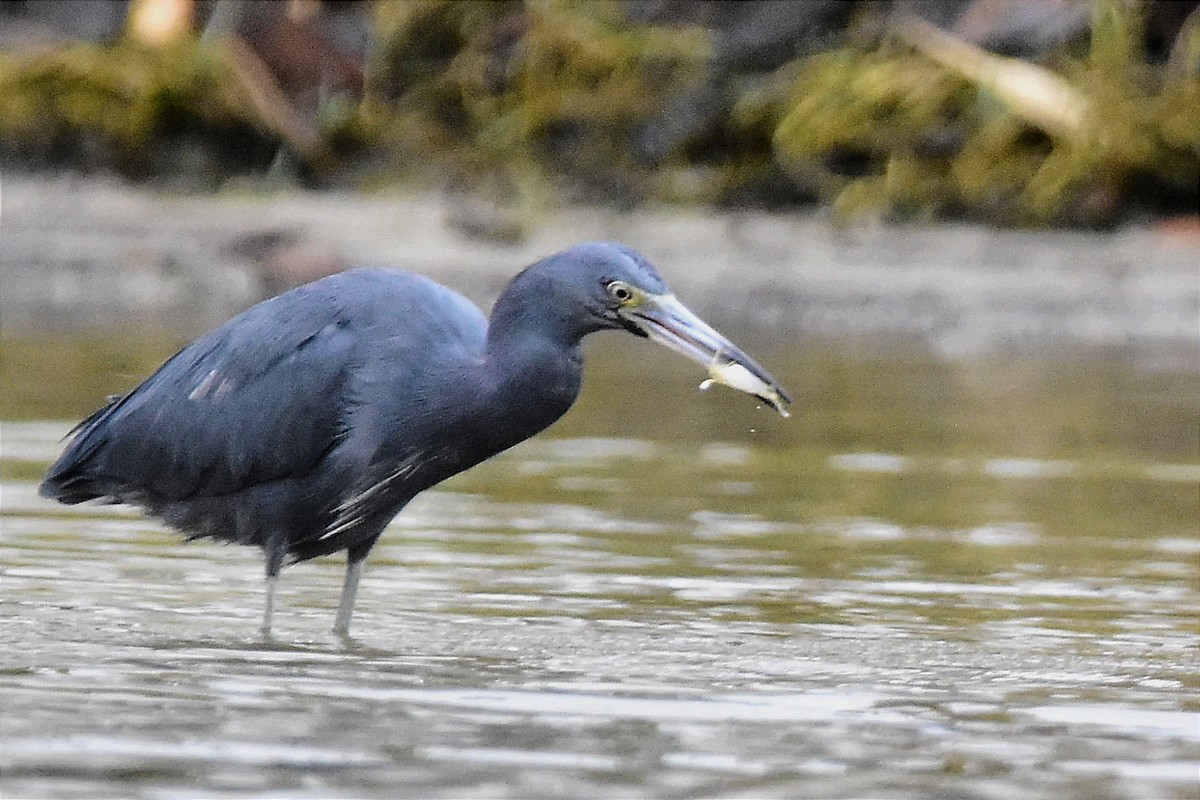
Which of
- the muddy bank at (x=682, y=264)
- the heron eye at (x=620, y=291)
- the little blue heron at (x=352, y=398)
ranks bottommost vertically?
the little blue heron at (x=352, y=398)

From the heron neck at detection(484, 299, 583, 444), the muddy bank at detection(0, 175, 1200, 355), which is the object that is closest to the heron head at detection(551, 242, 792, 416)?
the heron neck at detection(484, 299, 583, 444)

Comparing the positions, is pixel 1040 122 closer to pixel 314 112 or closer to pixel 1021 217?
pixel 1021 217

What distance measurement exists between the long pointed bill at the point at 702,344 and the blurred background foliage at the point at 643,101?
10196mm

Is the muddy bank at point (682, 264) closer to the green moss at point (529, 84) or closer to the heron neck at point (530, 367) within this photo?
the green moss at point (529, 84)

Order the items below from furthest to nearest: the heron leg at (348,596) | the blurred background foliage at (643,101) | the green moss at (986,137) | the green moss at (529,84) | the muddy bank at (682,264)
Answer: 1. the green moss at (529,84)
2. the blurred background foliage at (643,101)
3. the green moss at (986,137)
4. the muddy bank at (682,264)
5. the heron leg at (348,596)

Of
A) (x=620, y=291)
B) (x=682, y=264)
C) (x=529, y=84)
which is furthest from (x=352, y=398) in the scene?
(x=529, y=84)

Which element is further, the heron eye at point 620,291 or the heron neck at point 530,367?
the heron neck at point 530,367

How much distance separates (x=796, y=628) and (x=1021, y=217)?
1021cm

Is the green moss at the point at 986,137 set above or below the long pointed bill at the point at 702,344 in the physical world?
above

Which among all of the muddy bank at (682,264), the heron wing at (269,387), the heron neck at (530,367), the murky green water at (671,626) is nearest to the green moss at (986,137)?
the muddy bank at (682,264)

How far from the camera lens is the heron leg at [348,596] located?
6.94 meters

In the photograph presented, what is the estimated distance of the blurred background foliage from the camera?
55.8ft

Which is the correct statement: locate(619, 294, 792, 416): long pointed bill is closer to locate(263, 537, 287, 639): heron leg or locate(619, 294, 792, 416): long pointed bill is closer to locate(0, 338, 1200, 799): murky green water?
locate(0, 338, 1200, 799): murky green water

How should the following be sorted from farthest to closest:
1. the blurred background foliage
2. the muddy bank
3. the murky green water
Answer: the blurred background foliage
the muddy bank
the murky green water
